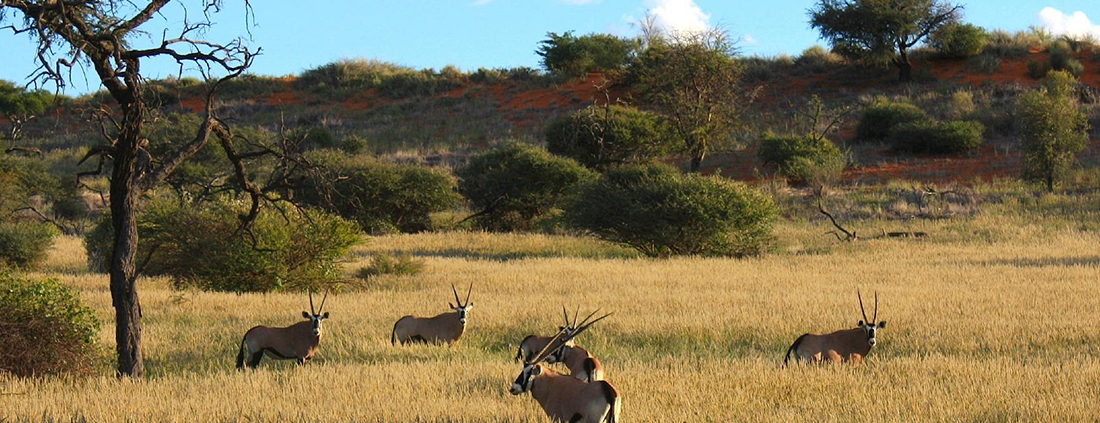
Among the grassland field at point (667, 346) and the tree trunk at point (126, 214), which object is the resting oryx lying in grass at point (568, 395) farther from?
the tree trunk at point (126, 214)

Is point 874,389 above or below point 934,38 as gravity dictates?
below

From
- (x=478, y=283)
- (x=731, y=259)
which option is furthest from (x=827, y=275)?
(x=478, y=283)

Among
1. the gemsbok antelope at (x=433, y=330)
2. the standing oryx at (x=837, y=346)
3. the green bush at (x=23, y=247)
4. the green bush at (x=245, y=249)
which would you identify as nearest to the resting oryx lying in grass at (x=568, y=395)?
the standing oryx at (x=837, y=346)

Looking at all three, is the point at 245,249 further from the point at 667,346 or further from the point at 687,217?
the point at 687,217

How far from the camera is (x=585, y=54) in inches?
2874

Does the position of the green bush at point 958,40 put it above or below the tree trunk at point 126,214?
above

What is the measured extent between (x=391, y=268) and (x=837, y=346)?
1251 centimetres

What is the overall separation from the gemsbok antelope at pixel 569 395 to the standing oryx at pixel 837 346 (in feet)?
12.3

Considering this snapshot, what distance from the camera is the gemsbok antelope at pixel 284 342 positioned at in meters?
11.3

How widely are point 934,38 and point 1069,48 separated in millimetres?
8339

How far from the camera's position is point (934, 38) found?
60938mm

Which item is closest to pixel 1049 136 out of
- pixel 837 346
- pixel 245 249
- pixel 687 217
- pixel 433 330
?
pixel 687 217

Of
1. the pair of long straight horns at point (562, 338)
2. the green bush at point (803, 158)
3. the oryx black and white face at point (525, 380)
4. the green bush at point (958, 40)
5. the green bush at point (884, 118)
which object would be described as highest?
the green bush at point (958, 40)

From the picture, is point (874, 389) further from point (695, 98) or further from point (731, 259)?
point (695, 98)
